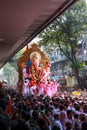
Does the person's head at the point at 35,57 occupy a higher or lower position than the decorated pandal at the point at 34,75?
higher

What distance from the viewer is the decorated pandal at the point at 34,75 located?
16281 millimetres

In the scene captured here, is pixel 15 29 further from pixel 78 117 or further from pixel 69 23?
pixel 69 23

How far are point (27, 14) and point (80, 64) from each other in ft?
57.7

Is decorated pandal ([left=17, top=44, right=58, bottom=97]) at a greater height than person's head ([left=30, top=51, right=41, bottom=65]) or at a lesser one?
lesser

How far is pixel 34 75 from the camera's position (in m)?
16.8

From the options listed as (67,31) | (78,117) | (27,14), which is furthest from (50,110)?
(67,31)

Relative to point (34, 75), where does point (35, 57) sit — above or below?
above

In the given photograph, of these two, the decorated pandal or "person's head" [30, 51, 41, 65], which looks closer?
the decorated pandal

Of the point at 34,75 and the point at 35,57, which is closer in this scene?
the point at 34,75

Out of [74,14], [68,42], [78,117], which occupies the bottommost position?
[78,117]

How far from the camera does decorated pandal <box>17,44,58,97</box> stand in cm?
1628

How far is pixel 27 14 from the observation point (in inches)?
298

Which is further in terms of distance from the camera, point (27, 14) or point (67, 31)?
point (67, 31)

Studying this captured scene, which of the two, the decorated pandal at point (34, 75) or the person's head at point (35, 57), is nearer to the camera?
the decorated pandal at point (34, 75)
